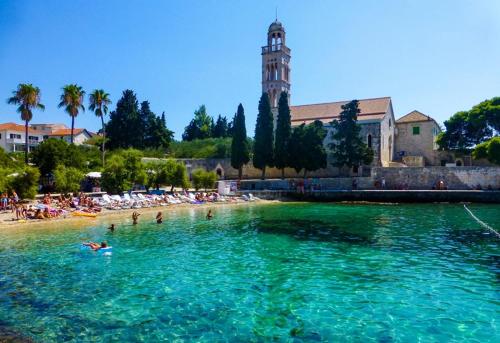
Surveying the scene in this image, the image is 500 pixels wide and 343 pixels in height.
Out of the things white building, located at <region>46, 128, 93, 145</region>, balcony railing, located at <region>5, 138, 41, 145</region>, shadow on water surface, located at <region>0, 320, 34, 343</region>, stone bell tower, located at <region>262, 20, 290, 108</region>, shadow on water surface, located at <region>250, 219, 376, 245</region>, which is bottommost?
shadow on water surface, located at <region>0, 320, 34, 343</region>

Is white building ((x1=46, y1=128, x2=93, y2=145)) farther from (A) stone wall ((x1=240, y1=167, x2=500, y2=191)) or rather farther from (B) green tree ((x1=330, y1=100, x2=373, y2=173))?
(B) green tree ((x1=330, y1=100, x2=373, y2=173))

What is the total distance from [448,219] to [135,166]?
75.9ft

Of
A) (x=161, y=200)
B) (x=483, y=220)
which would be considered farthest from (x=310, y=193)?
(x=483, y=220)

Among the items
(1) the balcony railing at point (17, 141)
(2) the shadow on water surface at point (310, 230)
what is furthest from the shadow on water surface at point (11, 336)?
(1) the balcony railing at point (17, 141)

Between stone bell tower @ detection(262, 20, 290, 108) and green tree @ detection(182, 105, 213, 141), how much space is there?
20157 mm

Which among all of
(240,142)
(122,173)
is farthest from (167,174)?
(240,142)

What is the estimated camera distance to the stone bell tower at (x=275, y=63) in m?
53.8

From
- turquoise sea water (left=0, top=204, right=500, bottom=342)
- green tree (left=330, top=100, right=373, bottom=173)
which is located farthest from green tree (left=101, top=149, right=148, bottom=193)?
green tree (left=330, top=100, right=373, bottom=173)

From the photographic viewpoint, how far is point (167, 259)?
1387cm

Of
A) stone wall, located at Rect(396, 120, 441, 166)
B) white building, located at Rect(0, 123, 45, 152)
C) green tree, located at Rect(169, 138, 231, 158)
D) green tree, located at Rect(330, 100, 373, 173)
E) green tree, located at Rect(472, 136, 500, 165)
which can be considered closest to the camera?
green tree, located at Rect(472, 136, 500, 165)

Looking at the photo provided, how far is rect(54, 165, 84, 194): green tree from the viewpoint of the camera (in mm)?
28234

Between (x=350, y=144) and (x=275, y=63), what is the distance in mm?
18734

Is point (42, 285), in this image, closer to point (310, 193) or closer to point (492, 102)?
point (310, 193)

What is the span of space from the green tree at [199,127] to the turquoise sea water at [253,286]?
53451 millimetres
